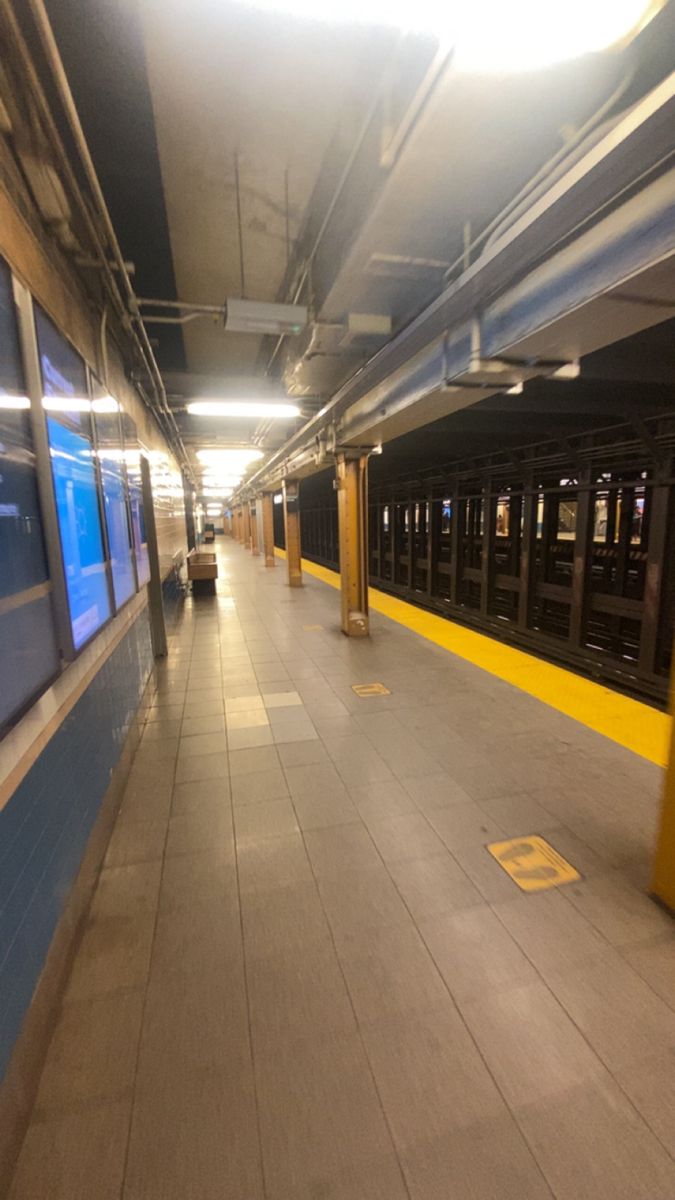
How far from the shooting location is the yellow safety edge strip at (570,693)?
12.0 feet

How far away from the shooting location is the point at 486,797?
2926mm

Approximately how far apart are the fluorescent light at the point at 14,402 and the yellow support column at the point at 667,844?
284cm

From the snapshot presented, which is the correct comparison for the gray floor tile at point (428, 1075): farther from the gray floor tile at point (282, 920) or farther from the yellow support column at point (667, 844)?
the yellow support column at point (667, 844)

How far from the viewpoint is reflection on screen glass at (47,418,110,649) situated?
2.22 meters

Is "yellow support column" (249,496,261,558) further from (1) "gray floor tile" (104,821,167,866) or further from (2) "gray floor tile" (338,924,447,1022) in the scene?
(2) "gray floor tile" (338,924,447,1022)

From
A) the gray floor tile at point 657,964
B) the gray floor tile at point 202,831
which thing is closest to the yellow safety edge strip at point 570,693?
the gray floor tile at point 657,964

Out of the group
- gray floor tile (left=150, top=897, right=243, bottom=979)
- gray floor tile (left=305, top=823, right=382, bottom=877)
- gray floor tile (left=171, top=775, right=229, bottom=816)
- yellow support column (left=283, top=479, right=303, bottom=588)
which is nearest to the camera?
gray floor tile (left=150, top=897, right=243, bottom=979)

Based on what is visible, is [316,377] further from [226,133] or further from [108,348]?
[226,133]

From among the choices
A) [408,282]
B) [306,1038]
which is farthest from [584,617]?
[306,1038]

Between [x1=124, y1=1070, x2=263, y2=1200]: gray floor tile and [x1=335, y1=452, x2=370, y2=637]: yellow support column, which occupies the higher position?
[x1=335, y1=452, x2=370, y2=637]: yellow support column

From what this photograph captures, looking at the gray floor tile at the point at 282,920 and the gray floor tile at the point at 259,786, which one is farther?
the gray floor tile at the point at 259,786

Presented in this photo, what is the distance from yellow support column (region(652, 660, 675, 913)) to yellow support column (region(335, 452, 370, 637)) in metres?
5.00

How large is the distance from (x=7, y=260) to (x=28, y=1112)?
286 centimetres

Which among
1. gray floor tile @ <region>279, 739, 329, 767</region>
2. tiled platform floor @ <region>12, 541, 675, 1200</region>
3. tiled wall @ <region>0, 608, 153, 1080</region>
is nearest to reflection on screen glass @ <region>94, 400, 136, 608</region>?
tiled wall @ <region>0, 608, 153, 1080</region>
